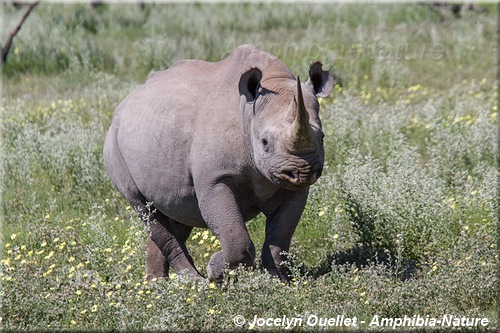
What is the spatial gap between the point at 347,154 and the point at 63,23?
432 inches

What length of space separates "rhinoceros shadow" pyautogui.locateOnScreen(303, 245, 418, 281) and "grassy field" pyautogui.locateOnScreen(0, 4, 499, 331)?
2 cm

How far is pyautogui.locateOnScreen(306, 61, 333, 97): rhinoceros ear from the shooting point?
757cm

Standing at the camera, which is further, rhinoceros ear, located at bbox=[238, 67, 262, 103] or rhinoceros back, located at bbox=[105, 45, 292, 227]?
rhinoceros back, located at bbox=[105, 45, 292, 227]

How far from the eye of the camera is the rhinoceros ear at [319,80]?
7.57 meters

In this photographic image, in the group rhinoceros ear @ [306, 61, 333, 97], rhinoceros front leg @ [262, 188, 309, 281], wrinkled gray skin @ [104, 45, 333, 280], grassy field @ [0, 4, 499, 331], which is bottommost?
grassy field @ [0, 4, 499, 331]

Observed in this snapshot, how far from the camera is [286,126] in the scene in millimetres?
6910

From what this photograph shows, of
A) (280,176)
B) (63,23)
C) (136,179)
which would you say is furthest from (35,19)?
(280,176)

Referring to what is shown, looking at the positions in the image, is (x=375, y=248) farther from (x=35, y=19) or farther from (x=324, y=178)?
(x=35, y=19)

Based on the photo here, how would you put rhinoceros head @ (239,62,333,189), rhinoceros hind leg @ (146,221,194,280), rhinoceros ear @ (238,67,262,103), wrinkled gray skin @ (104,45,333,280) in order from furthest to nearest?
rhinoceros hind leg @ (146,221,194,280), rhinoceros ear @ (238,67,262,103), wrinkled gray skin @ (104,45,333,280), rhinoceros head @ (239,62,333,189)

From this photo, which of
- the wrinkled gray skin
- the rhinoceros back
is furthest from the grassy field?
the rhinoceros back

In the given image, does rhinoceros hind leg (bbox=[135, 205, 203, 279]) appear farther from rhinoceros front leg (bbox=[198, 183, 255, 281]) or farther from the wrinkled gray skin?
rhinoceros front leg (bbox=[198, 183, 255, 281])

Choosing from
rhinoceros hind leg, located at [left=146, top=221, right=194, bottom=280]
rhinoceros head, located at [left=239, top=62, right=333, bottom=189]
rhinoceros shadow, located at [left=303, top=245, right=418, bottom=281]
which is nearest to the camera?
rhinoceros head, located at [left=239, top=62, right=333, bottom=189]

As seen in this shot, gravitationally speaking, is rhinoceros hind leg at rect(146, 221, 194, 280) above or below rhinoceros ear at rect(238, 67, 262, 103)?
below

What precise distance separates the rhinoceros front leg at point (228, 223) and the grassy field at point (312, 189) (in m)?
0.19
